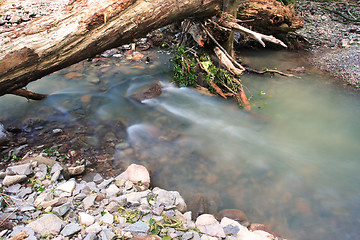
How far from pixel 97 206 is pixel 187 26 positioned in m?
4.74

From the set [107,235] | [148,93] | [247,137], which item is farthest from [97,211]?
[148,93]

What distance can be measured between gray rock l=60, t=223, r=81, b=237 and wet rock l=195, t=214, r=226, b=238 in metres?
1.21

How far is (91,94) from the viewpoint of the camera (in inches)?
229

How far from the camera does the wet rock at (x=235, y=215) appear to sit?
3343mm

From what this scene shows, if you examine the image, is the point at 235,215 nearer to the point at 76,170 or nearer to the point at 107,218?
the point at 107,218

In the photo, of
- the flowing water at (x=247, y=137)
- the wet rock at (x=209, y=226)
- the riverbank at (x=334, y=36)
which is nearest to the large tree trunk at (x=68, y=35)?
the flowing water at (x=247, y=137)

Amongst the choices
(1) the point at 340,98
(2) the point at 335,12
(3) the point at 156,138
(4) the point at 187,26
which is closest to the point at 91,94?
(3) the point at 156,138

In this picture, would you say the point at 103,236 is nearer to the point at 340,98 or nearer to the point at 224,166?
the point at 224,166

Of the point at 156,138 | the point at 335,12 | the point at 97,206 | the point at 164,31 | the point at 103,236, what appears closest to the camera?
the point at 103,236

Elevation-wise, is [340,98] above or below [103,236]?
below

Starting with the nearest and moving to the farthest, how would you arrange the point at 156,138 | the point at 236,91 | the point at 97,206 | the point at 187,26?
the point at 97,206
the point at 156,138
the point at 236,91
the point at 187,26

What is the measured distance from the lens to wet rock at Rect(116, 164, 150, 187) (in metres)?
3.52

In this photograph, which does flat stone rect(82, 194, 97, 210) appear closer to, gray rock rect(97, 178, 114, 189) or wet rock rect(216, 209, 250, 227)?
gray rock rect(97, 178, 114, 189)

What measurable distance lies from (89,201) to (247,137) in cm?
287
